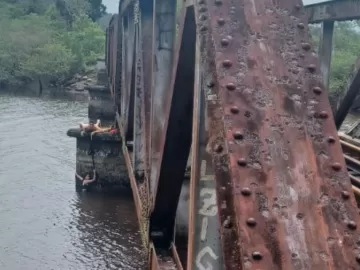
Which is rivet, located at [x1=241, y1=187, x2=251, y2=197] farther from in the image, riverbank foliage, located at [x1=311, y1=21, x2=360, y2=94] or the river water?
riverbank foliage, located at [x1=311, y1=21, x2=360, y2=94]

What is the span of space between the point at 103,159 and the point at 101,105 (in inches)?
245

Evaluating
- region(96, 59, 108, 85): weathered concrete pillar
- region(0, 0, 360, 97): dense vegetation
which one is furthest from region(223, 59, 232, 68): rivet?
region(0, 0, 360, 97): dense vegetation

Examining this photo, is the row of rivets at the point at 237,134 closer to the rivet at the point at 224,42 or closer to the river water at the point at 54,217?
the rivet at the point at 224,42

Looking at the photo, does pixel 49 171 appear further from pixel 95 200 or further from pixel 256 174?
pixel 256 174

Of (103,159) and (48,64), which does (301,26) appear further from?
(48,64)

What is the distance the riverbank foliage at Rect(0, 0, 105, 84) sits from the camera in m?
48.2

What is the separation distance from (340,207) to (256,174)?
0.26m

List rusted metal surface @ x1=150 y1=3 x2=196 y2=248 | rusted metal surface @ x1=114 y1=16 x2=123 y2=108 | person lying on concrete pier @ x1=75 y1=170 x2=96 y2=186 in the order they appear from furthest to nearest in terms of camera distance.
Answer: person lying on concrete pier @ x1=75 y1=170 x2=96 y2=186
rusted metal surface @ x1=114 y1=16 x2=123 y2=108
rusted metal surface @ x1=150 y1=3 x2=196 y2=248

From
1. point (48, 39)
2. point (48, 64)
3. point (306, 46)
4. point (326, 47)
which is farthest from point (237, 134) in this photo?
point (48, 39)

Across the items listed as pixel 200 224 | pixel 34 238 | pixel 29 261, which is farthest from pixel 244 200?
pixel 34 238

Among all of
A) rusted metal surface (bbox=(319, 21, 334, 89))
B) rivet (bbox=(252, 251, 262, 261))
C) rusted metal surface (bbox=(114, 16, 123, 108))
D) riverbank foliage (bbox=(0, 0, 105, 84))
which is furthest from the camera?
riverbank foliage (bbox=(0, 0, 105, 84))

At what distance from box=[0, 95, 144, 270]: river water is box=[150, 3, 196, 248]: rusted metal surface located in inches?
257

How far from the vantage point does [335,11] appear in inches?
205

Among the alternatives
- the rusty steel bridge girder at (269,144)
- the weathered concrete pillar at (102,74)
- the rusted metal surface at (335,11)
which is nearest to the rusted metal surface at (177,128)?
the rusty steel bridge girder at (269,144)
